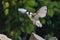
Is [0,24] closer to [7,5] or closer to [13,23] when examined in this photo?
[13,23]

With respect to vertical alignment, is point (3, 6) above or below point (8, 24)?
above

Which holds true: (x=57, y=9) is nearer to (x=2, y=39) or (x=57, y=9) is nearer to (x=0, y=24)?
(x=0, y=24)

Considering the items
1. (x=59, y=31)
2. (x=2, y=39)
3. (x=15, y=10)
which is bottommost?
(x=59, y=31)

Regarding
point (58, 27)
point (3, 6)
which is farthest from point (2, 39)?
point (58, 27)

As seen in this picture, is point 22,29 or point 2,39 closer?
point 2,39

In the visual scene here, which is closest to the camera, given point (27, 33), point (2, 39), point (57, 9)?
point (2, 39)

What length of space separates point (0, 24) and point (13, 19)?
14 cm

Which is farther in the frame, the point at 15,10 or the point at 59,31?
the point at 59,31

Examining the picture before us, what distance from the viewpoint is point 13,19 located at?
193 cm

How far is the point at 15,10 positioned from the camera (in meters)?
1.89

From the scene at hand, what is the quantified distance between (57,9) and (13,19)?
1.41ft

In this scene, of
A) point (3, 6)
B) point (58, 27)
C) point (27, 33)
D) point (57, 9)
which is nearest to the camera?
point (3, 6)

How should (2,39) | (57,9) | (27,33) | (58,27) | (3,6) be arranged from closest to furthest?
(2,39), (3,6), (27,33), (57,9), (58,27)

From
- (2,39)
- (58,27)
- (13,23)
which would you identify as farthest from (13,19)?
(2,39)
